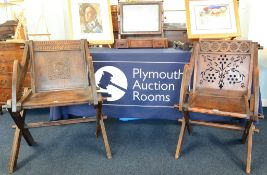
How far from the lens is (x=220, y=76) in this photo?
6.94 feet

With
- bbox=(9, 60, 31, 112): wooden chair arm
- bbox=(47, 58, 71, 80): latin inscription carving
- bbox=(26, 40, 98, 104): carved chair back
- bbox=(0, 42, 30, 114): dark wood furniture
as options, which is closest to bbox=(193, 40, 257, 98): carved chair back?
bbox=(26, 40, 98, 104): carved chair back

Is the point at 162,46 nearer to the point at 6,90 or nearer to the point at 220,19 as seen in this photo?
the point at 220,19

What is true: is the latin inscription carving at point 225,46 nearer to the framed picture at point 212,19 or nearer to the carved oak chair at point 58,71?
the framed picture at point 212,19

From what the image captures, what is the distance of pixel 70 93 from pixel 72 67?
276mm

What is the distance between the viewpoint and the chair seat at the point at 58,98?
1.83m

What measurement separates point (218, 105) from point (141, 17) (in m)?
1.26

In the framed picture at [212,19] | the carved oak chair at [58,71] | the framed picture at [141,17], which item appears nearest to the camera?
the carved oak chair at [58,71]

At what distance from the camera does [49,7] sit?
319cm

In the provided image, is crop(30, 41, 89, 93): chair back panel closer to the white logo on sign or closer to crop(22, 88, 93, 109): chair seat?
crop(22, 88, 93, 109): chair seat

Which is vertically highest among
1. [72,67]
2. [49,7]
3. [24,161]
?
[49,7]

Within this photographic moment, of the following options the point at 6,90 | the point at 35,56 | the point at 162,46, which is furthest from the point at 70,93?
the point at 6,90

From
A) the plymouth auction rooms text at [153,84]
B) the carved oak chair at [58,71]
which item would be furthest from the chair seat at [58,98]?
the plymouth auction rooms text at [153,84]

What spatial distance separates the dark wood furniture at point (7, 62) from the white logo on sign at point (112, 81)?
923mm

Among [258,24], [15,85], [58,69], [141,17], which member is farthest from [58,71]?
[258,24]
